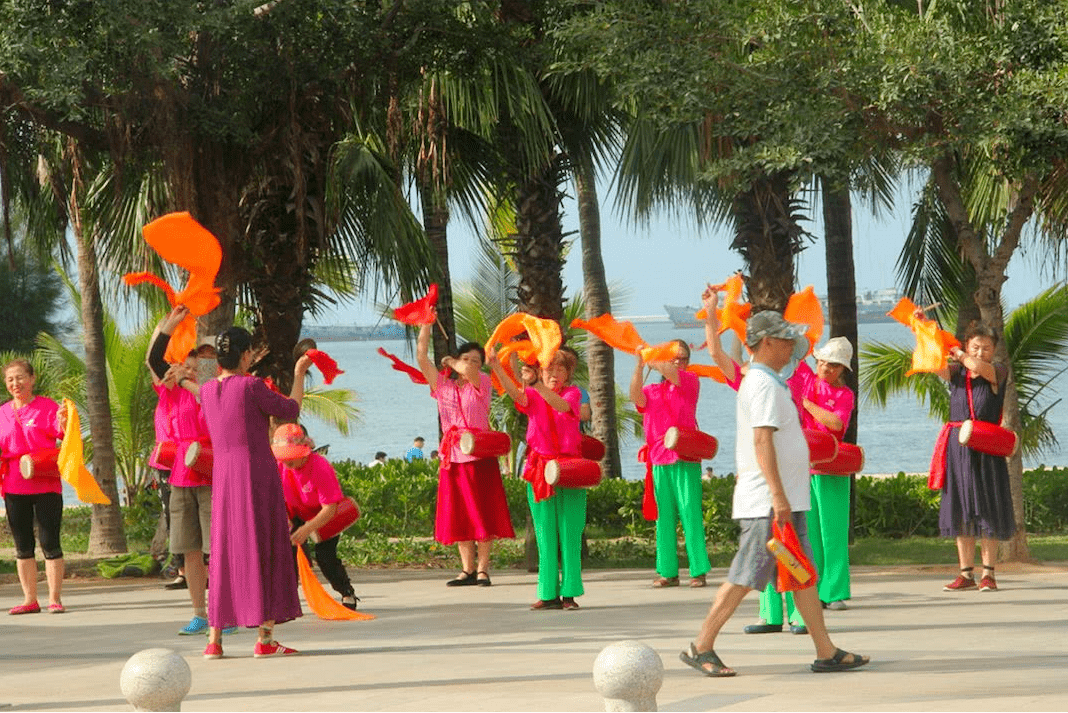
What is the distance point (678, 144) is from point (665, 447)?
3966 mm

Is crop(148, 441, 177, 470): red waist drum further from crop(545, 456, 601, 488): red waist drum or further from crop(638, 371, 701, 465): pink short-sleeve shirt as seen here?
crop(638, 371, 701, 465): pink short-sleeve shirt

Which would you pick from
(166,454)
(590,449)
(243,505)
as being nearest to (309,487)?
(166,454)

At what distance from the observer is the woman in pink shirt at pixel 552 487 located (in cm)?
1002

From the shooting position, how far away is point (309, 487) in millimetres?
9438

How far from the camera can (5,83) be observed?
425 inches

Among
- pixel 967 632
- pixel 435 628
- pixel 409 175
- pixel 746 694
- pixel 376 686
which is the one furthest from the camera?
pixel 409 175

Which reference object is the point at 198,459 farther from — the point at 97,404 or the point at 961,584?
the point at 97,404

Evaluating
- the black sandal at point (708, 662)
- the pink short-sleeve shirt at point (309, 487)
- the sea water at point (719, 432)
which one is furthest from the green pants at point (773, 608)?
the sea water at point (719, 432)

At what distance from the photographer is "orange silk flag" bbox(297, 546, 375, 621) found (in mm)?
9344

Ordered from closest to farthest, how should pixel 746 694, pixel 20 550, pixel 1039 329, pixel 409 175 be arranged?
pixel 746 694, pixel 20 550, pixel 409 175, pixel 1039 329

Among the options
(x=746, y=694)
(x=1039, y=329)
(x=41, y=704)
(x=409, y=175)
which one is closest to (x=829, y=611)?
(x=746, y=694)

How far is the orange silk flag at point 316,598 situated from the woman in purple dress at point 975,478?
410 centimetres

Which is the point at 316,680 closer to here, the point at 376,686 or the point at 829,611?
the point at 376,686

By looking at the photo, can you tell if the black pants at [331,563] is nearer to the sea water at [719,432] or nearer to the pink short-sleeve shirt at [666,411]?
the pink short-sleeve shirt at [666,411]
